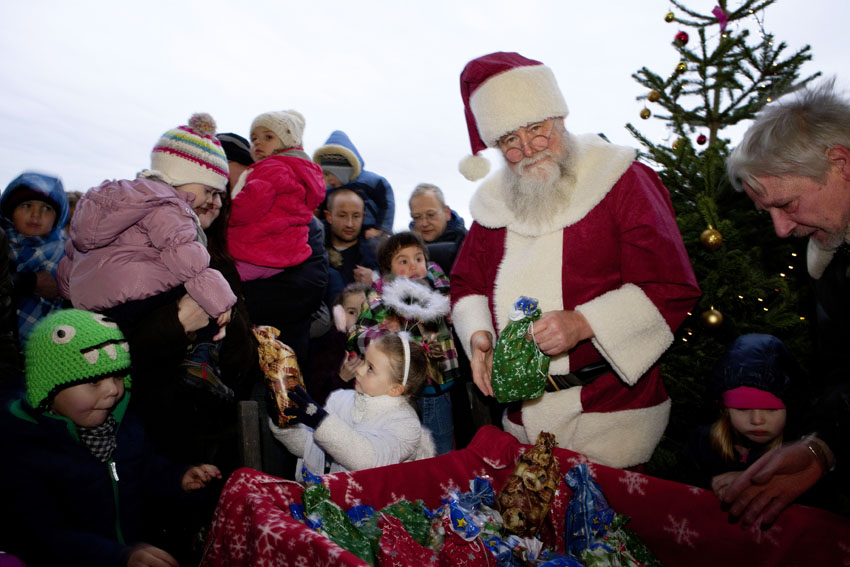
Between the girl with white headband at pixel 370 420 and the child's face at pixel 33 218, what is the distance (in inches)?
68.1

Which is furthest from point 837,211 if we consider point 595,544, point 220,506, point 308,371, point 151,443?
point 308,371

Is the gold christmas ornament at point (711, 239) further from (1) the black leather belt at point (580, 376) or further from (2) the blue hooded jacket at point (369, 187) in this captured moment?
(2) the blue hooded jacket at point (369, 187)

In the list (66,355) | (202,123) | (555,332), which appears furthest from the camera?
(202,123)

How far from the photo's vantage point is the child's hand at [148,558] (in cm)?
148

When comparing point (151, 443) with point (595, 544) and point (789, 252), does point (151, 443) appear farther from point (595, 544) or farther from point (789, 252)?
point (789, 252)

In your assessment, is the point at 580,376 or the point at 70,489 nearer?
the point at 70,489

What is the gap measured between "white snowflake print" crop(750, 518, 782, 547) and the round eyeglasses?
1.20m

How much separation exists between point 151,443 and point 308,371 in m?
1.21

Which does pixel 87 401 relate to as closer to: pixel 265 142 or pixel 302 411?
pixel 302 411

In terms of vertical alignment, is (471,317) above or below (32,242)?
below

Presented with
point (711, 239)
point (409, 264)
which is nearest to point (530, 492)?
point (711, 239)

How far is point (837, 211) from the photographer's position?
4.48 ft

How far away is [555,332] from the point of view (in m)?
1.59

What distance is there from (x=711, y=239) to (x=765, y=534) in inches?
47.0
